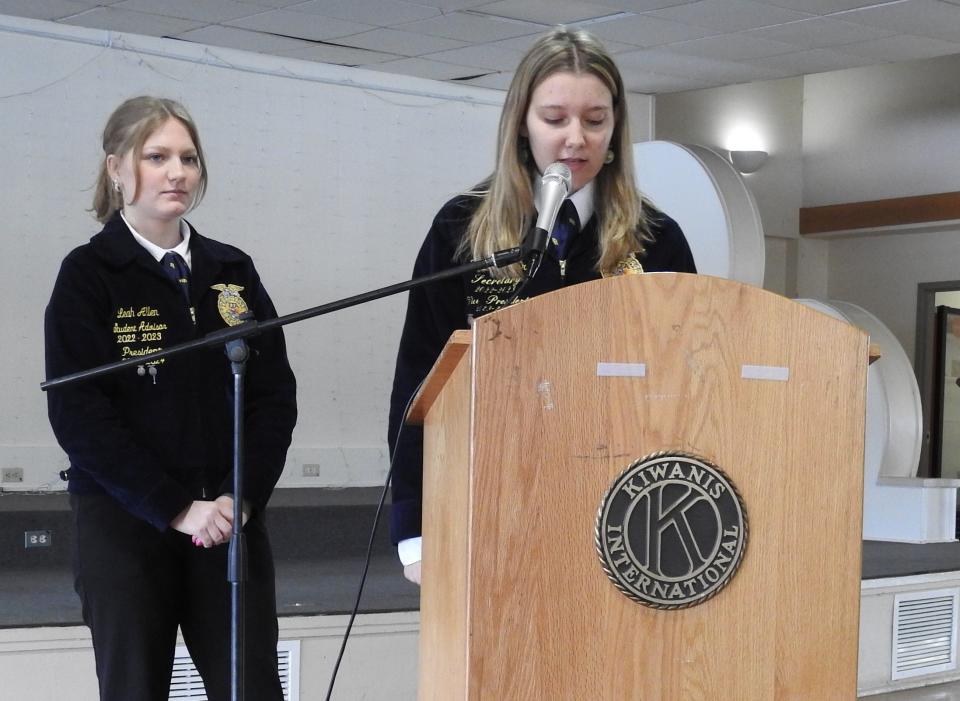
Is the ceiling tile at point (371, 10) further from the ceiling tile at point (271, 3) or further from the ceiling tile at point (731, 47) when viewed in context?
the ceiling tile at point (731, 47)

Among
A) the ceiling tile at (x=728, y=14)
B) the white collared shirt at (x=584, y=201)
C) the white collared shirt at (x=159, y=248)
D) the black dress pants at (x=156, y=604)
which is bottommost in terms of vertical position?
the black dress pants at (x=156, y=604)

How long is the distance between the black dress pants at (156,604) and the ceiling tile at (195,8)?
407cm

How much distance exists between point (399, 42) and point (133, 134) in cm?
444

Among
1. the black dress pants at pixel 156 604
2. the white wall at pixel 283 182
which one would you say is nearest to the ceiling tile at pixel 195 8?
the white wall at pixel 283 182

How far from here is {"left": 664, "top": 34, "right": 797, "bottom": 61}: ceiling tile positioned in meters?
6.21

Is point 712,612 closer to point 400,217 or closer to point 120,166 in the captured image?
point 120,166

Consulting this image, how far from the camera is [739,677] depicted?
1.12m

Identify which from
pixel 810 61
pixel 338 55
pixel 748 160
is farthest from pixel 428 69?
pixel 748 160

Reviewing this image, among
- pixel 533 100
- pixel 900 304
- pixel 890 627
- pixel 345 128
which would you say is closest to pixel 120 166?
pixel 533 100

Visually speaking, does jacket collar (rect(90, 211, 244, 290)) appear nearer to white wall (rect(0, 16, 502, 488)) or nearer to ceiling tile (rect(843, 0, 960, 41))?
white wall (rect(0, 16, 502, 488))

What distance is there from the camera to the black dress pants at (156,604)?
1.84 m

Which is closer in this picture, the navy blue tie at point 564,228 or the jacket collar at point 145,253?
the navy blue tie at point 564,228

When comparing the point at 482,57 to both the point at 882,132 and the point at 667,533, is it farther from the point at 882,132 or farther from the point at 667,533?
the point at 667,533

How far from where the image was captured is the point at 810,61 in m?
6.70
